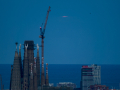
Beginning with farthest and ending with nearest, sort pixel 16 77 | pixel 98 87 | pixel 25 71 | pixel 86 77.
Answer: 1. pixel 86 77
2. pixel 98 87
3. pixel 25 71
4. pixel 16 77

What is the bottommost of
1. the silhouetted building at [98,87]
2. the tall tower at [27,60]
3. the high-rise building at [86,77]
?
the silhouetted building at [98,87]

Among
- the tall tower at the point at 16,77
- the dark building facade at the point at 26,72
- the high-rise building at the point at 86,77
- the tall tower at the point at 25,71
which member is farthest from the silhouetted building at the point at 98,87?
the tall tower at the point at 16,77

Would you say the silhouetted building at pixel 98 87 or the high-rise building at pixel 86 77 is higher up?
the high-rise building at pixel 86 77

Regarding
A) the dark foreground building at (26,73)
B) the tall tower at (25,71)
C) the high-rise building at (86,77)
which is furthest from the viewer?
the high-rise building at (86,77)

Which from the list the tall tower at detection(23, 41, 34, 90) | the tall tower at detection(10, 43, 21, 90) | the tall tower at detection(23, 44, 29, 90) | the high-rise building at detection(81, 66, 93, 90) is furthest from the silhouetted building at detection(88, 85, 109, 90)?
the tall tower at detection(10, 43, 21, 90)

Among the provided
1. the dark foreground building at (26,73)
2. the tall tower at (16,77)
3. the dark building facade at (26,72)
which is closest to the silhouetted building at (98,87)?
Result: the dark foreground building at (26,73)

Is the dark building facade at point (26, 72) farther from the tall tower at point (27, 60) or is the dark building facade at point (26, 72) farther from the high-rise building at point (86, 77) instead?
the high-rise building at point (86, 77)

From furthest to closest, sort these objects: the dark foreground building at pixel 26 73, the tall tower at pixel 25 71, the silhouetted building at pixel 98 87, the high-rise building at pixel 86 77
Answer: the high-rise building at pixel 86 77 < the silhouetted building at pixel 98 87 < the tall tower at pixel 25 71 < the dark foreground building at pixel 26 73

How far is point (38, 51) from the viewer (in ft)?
204

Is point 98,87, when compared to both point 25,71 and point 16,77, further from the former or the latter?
point 16,77

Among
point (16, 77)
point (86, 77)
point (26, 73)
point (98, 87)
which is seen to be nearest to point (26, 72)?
point (26, 73)

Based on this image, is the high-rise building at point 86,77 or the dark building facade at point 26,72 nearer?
the dark building facade at point 26,72

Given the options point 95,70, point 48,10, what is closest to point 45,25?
point 48,10

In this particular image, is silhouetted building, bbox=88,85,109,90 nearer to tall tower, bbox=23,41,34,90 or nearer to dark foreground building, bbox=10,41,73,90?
dark foreground building, bbox=10,41,73,90
